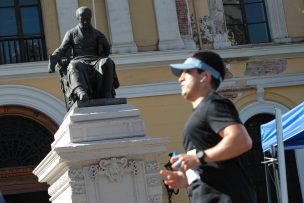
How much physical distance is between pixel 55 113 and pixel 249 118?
406 cm

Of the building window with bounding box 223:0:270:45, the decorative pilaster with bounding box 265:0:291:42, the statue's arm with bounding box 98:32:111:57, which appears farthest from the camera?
the building window with bounding box 223:0:270:45

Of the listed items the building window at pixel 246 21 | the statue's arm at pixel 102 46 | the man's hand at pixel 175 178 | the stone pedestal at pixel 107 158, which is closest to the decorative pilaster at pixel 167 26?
the building window at pixel 246 21

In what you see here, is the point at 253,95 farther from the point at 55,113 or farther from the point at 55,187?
the point at 55,187

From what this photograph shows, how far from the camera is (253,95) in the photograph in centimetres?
1366

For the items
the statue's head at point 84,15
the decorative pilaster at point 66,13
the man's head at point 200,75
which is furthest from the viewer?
the decorative pilaster at point 66,13

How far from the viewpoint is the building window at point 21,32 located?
42.9 ft

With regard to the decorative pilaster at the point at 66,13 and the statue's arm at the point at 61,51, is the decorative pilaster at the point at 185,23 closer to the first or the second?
the decorative pilaster at the point at 66,13

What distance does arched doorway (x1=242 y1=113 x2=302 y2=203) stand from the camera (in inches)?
527

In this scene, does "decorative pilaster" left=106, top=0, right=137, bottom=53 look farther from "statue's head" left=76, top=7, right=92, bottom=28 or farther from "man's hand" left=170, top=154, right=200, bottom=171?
"man's hand" left=170, top=154, right=200, bottom=171

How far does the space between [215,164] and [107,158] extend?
3.50 m

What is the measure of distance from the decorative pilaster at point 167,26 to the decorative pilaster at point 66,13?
172 cm

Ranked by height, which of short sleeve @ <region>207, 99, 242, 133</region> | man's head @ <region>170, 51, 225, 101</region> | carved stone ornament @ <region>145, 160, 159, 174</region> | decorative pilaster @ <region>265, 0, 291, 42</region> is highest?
decorative pilaster @ <region>265, 0, 291, 42</region>

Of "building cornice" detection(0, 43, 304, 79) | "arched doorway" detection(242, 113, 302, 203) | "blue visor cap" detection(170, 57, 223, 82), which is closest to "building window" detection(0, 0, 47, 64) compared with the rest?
"building cornice" detection(0, 43, 304, 79)

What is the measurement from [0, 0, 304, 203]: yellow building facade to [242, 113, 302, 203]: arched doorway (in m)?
0.02
